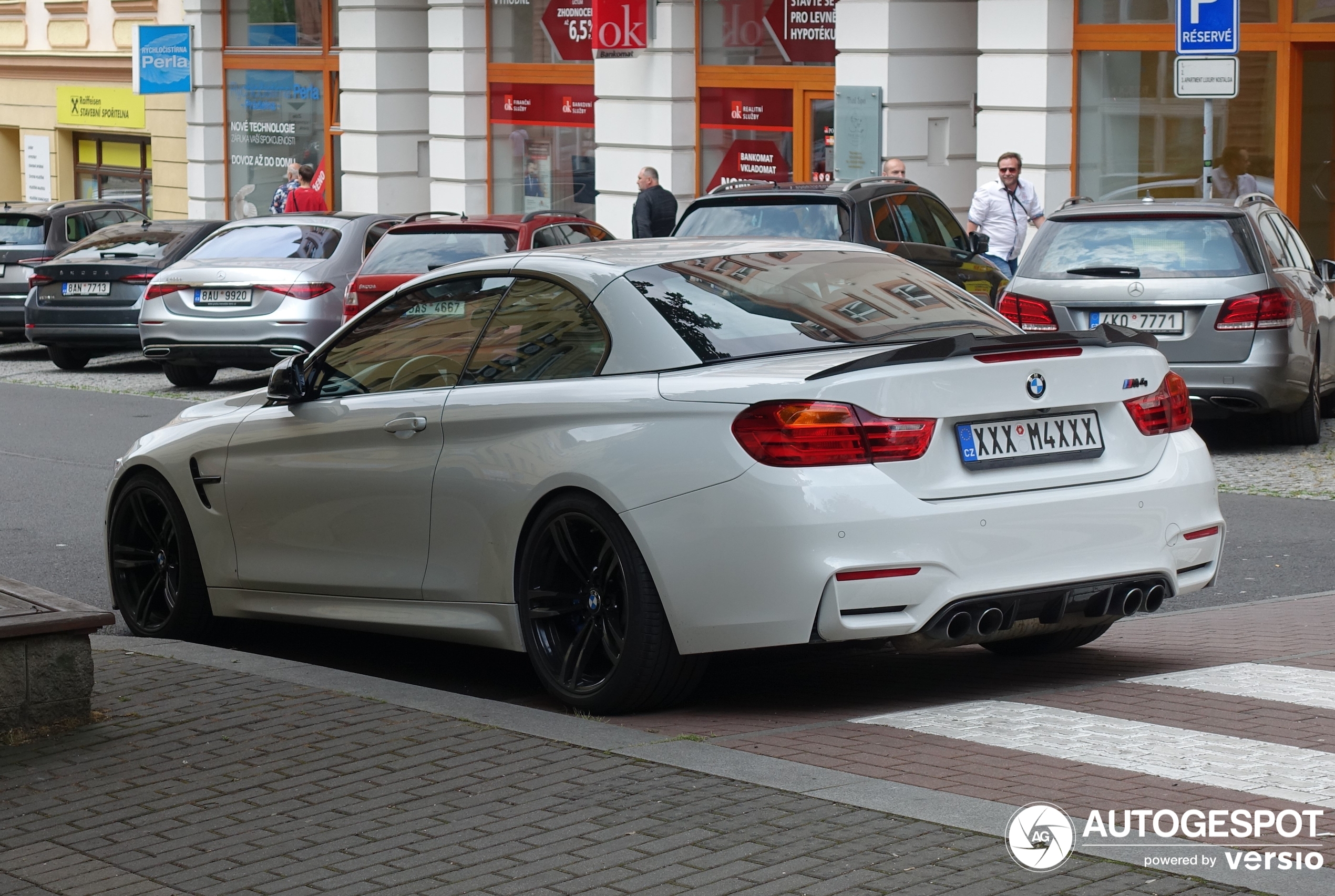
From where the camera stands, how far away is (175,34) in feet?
107

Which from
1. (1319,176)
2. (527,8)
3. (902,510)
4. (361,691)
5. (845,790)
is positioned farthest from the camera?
(527,8)

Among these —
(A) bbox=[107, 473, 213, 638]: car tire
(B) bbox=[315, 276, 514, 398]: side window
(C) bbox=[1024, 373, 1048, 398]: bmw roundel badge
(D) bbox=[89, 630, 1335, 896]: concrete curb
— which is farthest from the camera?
(A) bbox=[107, 473, 213, 638]: car tire

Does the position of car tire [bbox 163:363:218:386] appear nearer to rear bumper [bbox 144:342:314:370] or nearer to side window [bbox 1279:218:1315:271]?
rear bumper [bbox 144:342:314:370]

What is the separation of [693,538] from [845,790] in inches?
42.4

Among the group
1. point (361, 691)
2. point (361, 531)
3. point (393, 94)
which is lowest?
point (361, 691)

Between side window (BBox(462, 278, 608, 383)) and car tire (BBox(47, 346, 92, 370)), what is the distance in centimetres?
1658

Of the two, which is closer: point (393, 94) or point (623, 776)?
point (623, 776)

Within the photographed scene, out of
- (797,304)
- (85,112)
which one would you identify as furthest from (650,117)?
(797,304)

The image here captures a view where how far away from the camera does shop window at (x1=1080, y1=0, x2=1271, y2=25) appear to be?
19422 mm

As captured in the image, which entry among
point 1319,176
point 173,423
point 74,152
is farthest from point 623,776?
point 74,152

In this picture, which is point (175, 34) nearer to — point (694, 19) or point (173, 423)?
point (694, 19)

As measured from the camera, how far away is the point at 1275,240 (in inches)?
537

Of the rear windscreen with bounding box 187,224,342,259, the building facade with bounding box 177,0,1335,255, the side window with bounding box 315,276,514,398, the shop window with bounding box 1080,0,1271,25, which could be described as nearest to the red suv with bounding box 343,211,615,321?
the rear windscreen with bounding box 187,224,342,259

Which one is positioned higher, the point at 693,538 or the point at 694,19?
the point at 694,19
